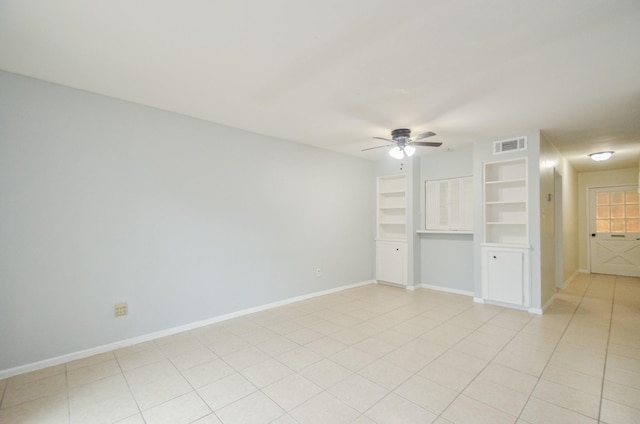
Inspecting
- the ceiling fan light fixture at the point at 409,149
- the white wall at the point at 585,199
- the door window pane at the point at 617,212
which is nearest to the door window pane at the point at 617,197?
the door window pane at the point at 617,212

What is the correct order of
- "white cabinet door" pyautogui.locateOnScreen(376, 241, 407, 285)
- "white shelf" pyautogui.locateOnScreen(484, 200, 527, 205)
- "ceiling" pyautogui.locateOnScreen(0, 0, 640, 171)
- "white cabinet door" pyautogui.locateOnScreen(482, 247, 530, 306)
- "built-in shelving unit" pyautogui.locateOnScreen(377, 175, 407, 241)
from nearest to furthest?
Answer: "ceiling" pyautogui.locateOnScreen(0, 0, 640, 171)
"white cabinet door" pyautogui.locateOnScreen(482, 247, 530, 306)
"white shelf" pyautogui.locateOnScreen(484, 200, 527, 205)
"white cabinet door" pyautogui.locateOnScreen(376, 241, 407, 285)
"built-in shelving unit" pyautogui.locateOnScreen(377, 175, 407, 241)

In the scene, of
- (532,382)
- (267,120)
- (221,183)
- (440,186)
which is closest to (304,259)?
(221,183)

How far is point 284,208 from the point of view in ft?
14.8

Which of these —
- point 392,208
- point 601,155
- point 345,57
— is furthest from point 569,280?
point 345,57

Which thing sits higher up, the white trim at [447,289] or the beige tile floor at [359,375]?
the white trim at [447,289]

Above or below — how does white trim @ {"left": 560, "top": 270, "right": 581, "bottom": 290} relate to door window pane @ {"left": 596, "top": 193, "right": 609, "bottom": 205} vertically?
below

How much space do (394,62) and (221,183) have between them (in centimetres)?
252

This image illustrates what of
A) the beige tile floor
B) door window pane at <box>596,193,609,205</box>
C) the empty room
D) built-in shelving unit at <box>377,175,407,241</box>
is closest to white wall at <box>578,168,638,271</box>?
door window pane at <box>596,193,609,205</box>

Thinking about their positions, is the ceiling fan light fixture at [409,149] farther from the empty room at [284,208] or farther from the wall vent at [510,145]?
the wall vent at [510,145]

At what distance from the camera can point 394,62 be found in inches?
90.5

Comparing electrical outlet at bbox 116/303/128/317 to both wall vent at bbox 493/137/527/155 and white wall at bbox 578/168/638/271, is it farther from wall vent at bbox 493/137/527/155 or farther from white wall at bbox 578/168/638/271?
white wall at bbox 578/168/638/271

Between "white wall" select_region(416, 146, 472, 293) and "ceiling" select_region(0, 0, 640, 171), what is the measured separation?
1528mm

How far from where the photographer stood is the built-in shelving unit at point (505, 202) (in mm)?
4406

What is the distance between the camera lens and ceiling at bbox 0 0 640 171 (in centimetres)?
177
